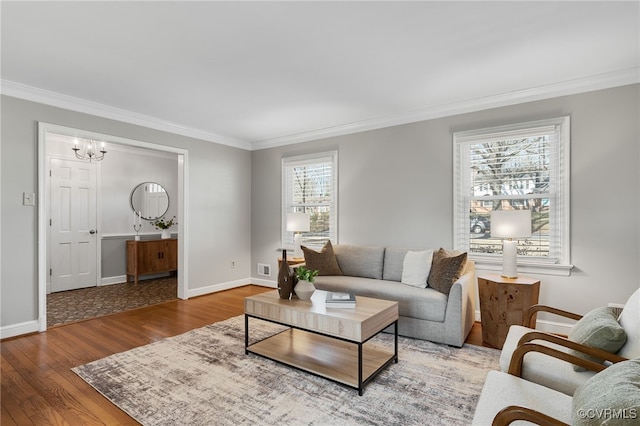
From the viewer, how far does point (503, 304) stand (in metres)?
3.09

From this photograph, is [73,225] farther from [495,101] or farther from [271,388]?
[495,101]

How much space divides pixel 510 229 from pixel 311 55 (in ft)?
8.30

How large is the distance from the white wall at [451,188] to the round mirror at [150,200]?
221 centimetres

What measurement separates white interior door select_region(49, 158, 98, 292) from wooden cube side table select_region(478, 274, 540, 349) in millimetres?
6244

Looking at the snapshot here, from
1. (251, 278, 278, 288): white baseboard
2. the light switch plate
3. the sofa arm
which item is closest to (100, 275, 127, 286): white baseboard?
(251, 278, 278, 288): white baseboard

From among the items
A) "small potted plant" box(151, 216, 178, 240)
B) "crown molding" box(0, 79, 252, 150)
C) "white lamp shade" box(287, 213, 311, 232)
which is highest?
"crown molding" box(0, 79, 252, 150)

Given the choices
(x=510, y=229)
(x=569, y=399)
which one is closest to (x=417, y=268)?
(x=510, y=229)

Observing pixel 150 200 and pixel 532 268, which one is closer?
pixel 532 268

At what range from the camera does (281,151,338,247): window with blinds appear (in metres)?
5.07

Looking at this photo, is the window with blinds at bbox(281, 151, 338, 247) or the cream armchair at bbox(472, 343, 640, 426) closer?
the cream armchair at bbox(472, 343, 640, 426)

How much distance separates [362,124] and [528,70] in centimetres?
212

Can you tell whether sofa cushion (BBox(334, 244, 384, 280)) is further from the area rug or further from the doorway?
the doorway

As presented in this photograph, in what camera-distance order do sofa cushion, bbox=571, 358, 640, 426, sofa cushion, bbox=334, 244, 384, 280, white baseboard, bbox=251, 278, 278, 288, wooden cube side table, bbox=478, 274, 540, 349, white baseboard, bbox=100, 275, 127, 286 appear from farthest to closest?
white baseboard, bbox=100, 275, 127, 286, white baseboard, bbox=251, 278, 278, 288, sofa cushion, bbox=334, 244, 384, 280, wooden cube side table, bbox=478, 274, 540, 349, sofa cushion, bbox=571, 358, 640, 426

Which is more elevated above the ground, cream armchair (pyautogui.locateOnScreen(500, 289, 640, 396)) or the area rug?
cream armchair (pyautogui.locateOnScreen(500, 289, 640, 396))
